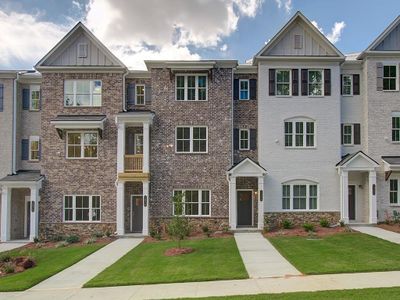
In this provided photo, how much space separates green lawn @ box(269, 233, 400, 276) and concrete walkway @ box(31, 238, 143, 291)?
22.9 feet

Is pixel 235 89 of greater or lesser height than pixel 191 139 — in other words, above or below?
above

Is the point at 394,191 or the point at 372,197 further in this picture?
the point at 394,191

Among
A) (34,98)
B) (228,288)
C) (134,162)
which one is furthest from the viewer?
(34,98)

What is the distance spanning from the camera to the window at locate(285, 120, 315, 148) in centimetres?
Result: 2316

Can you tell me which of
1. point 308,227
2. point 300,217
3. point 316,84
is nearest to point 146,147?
point 300,217

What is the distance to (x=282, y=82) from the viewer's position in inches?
915

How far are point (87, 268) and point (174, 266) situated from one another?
11.5ft

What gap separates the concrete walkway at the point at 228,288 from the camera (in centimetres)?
1015

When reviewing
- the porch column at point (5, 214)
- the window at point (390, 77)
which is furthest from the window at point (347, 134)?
the porch column at point (5, 214)

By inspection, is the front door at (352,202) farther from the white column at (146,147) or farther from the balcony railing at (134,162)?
the balcony railing at (134,162)

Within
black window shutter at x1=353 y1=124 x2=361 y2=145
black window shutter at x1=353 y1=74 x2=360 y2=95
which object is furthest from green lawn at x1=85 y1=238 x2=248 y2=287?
black window shutter at x1=353 y1=74 x2=360 y2=95

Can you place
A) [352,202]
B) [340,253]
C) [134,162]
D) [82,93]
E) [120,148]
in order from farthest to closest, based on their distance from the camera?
[352,202]
[82,93]
[134,162]
[120,148]
[340,253]

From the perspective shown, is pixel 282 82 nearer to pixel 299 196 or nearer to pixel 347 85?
pixel 347 85

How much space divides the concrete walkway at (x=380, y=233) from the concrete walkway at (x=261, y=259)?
5278 millimetres
